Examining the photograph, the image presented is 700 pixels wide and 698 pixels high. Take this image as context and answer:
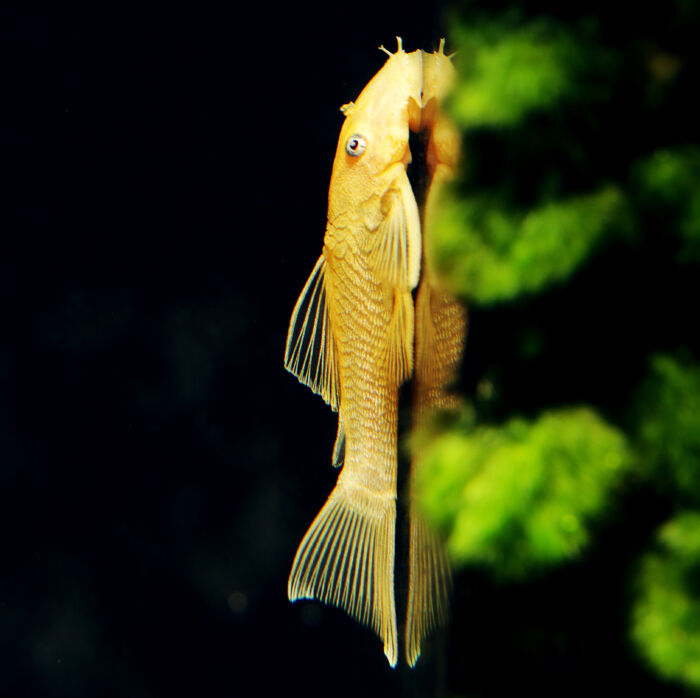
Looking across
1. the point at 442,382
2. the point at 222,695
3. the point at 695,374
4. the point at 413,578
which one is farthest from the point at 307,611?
the point at 695,374

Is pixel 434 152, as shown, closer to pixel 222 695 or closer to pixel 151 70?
pixel 151 70

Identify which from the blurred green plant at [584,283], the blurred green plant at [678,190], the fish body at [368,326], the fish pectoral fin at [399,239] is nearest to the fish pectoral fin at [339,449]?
the fish body at [368,326]

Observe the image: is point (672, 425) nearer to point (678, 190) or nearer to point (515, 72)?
point (678, 190)

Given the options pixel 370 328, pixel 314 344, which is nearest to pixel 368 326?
pixel 370 328

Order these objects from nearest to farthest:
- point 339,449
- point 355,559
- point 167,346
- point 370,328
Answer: point 370,328 → point 355,559 → point 339,449 → point 167,346

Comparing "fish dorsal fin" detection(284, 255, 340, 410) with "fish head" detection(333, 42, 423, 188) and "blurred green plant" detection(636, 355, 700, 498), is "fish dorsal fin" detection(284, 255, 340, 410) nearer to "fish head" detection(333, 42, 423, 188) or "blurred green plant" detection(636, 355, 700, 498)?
"fish head" detection(333, 42, 423, 188)

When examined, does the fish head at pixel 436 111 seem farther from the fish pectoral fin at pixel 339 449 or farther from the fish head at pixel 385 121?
the fish pectoral fin at pixel 339 449

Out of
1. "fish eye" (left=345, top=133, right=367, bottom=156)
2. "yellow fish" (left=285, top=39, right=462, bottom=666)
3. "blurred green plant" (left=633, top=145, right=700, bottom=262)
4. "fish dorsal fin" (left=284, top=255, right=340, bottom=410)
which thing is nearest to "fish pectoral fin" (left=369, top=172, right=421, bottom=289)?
"yellow fish" (left=285, top=39, right=462, bottom=666)
